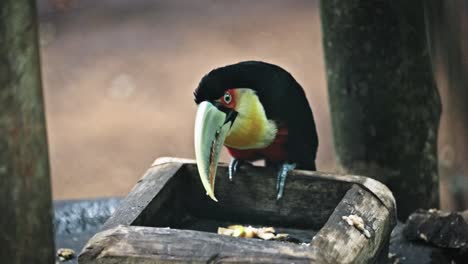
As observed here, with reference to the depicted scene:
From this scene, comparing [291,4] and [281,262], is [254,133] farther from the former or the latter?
[291,4]

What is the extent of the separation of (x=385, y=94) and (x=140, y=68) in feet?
16.2

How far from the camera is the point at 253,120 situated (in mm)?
3305

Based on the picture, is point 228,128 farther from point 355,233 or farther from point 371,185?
point 355,233

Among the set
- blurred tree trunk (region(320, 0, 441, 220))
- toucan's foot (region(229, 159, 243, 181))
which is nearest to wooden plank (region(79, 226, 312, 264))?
toucan's foot (region(229, 159, 243, 181))

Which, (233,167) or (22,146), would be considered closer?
(22,146)

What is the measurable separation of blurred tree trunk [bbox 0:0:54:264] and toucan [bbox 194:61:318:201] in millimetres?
538

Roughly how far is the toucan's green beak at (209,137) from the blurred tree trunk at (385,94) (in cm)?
83

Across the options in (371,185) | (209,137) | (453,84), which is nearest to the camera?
(209,137)

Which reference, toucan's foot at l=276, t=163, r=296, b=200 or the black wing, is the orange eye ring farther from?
toucan's foot at l=276, t=163, r=296, b=200

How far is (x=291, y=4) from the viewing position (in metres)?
9.55

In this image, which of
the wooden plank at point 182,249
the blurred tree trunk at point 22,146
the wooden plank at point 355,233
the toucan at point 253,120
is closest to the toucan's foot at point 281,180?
the toucan at point 253,120

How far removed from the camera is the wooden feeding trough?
2650 millimetres

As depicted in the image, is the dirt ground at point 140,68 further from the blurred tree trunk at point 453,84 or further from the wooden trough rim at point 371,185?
the wooden trough rim at point 371,185

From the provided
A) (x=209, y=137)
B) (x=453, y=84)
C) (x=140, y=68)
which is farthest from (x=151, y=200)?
(x=140, y=68)
